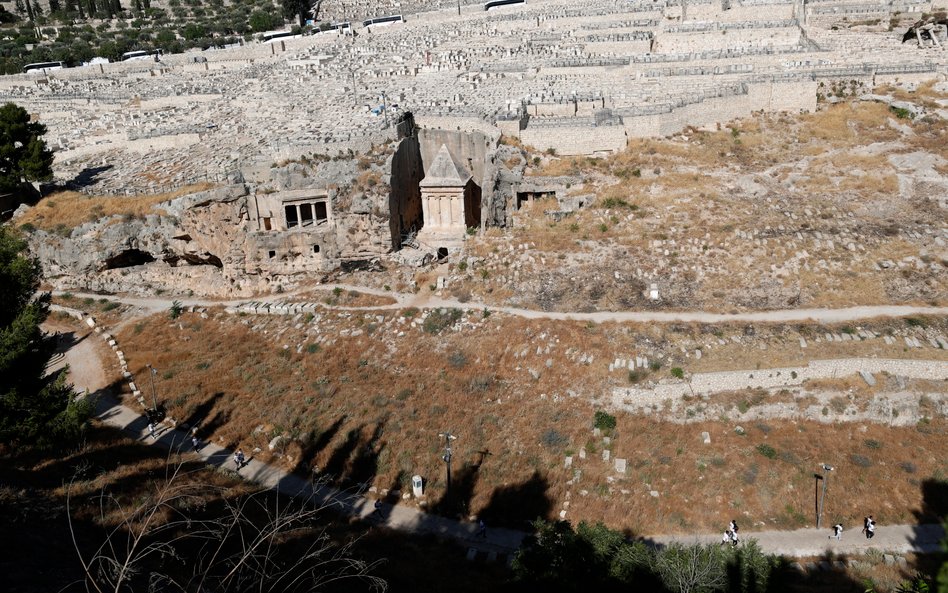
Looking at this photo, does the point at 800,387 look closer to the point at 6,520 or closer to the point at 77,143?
the point at 6,520

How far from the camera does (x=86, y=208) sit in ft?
104

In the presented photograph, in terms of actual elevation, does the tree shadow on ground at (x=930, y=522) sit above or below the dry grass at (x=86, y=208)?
below

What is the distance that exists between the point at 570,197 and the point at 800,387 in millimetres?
12353

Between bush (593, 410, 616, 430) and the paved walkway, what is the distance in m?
3.72

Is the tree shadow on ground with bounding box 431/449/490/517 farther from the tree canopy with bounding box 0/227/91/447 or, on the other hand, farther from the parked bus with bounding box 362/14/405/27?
the parked bus with bounding box 362/14/405/27

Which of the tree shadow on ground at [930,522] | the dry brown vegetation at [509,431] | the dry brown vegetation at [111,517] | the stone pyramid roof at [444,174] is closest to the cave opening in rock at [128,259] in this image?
the dry brown vegetation at [509,431]

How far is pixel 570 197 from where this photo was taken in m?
29.5

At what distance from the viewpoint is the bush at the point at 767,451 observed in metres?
20.0

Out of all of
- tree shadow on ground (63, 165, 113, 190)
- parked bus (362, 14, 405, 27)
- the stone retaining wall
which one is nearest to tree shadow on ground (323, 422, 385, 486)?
the stone retaining wall

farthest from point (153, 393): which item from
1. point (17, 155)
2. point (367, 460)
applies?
point (17, 155)

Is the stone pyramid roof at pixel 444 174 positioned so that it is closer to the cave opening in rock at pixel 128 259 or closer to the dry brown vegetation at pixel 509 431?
the dry brown vegetation at pixel 509 431

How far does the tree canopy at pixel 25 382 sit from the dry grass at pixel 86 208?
12799mm

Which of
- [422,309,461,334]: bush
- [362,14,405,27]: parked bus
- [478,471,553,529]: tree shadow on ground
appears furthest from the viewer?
[362,14,405,27]: parked bus

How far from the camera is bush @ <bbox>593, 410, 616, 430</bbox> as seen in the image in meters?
21.1
